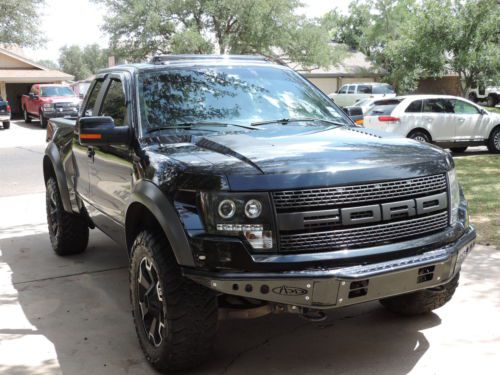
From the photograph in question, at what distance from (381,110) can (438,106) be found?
1.50m

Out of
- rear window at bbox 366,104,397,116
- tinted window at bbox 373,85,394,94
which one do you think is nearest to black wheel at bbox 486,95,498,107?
tinted window at bbox 373,85,394,94

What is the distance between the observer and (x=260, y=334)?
14.4 ft

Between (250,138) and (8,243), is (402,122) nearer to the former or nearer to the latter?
(8,243)

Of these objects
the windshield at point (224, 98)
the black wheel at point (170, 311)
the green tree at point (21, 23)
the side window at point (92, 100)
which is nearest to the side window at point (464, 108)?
the windshield at point (224, 98)

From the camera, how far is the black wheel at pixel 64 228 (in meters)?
6.39

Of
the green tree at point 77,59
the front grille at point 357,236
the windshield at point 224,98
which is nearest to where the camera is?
the front grille at point 357,236

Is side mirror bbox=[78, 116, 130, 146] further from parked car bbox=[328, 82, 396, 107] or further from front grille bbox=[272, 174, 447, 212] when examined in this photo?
parked car bbox=[328, 82, 396, 107]

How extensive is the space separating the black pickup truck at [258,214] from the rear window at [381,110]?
10.9m

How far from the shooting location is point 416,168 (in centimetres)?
361

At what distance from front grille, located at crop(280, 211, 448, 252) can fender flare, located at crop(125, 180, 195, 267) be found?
527 millimetres

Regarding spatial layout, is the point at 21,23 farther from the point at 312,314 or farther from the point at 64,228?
the point at 312,314

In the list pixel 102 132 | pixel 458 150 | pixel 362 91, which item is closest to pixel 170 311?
pixel 102 132

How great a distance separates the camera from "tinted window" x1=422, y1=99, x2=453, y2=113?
15.4 metres

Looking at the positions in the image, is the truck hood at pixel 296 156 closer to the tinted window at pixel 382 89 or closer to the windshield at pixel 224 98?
the windshield at pixel 224 98
